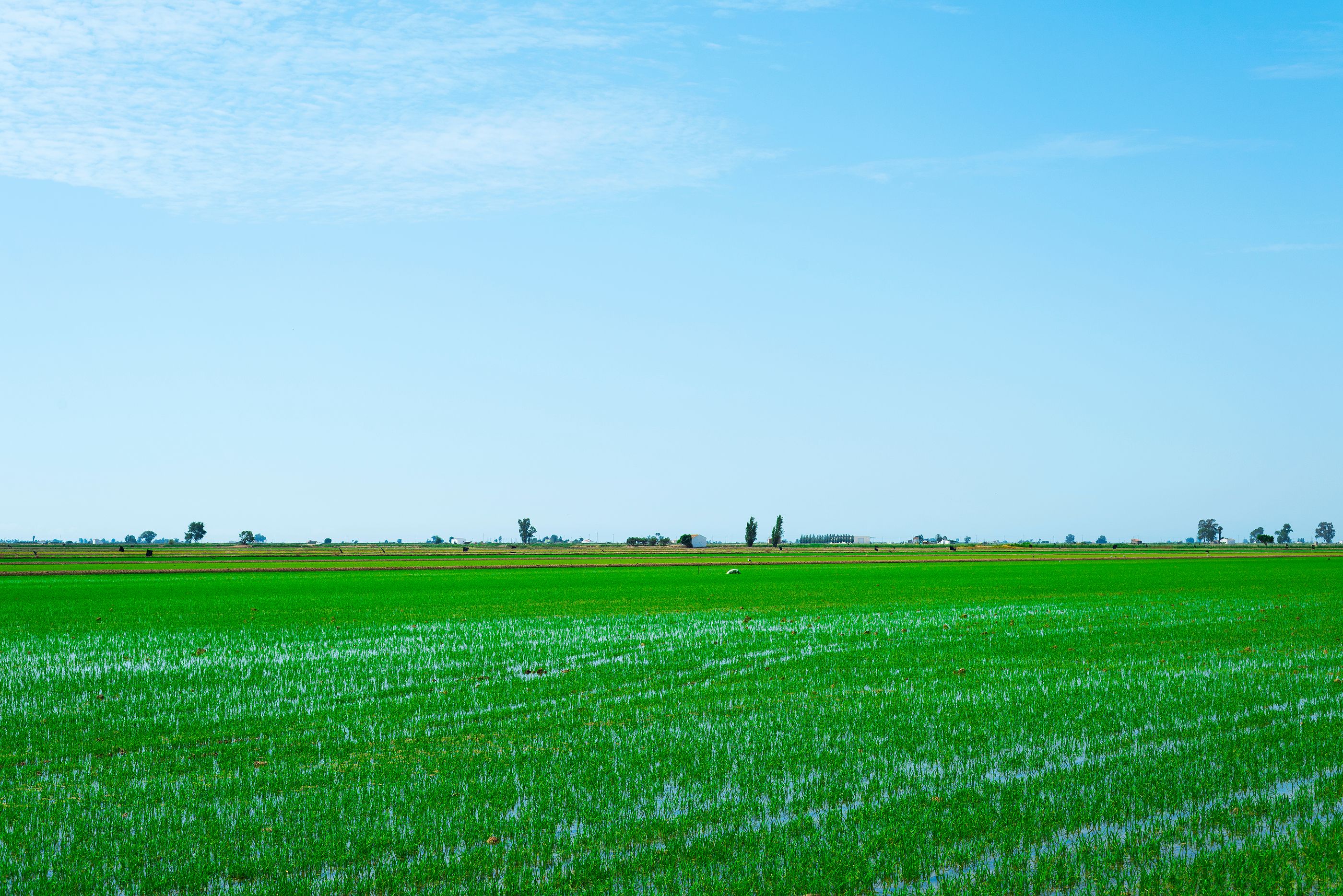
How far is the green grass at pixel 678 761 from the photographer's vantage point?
830 cm

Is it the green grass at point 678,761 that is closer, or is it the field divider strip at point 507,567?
the green grass at point 678,761

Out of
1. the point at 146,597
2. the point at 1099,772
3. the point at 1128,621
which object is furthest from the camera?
the point at 146,597

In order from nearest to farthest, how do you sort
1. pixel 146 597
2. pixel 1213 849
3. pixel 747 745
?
pixel 1213 849
pixel 747 745
pixel 146 597

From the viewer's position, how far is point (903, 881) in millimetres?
8039

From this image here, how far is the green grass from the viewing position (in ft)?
27.2

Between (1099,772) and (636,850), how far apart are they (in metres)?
6.12

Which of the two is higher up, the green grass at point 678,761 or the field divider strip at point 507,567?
the green grass at point 678,761

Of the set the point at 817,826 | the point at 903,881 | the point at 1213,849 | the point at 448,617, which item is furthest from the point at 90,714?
the point at 448,617

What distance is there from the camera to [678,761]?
474 inches

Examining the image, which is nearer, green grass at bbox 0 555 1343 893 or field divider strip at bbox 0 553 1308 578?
green grass at bbox 0 555 1343 893

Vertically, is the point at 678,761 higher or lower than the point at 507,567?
higher

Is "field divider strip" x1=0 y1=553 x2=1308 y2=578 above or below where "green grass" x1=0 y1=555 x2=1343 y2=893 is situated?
below

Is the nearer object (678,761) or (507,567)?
(678,761)

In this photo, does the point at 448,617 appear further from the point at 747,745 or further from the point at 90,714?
the point at 747,745
